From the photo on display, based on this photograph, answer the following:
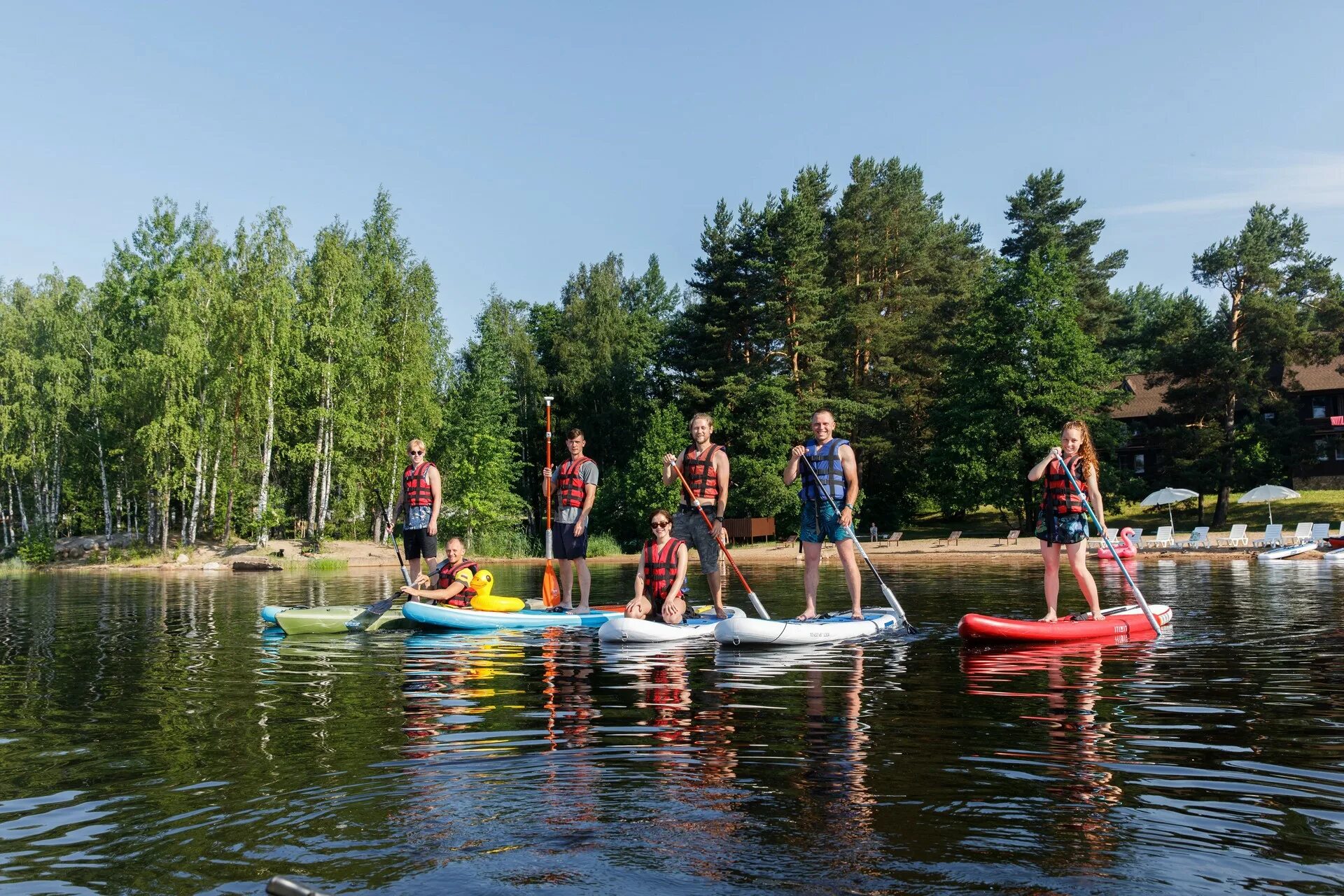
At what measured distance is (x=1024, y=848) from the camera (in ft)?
13.7

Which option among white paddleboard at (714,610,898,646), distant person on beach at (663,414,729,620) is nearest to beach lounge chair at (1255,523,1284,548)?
white paddleboard at (714,610,898,646)

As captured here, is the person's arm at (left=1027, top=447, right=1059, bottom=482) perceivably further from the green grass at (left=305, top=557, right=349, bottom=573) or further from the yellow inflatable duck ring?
the green grass at (left=305, top=557, right=349, bottom=573)

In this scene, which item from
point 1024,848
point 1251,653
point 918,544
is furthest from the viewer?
point 918,544

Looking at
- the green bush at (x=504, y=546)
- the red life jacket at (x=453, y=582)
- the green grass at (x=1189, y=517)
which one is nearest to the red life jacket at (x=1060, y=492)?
the red life jacket at (x=453, y=582)

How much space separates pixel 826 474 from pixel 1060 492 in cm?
230

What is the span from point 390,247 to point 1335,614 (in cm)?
4128

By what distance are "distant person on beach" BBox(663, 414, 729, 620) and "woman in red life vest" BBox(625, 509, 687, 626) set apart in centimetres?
32

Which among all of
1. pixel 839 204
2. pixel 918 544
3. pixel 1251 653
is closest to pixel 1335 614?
pixel 1251 653

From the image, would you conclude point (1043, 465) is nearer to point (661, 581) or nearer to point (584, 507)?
point (661, 581)

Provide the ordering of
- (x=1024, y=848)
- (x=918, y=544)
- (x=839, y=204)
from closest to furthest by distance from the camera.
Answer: (x=1024, y=848)
(x=918, y=544)
(x=839, y=204)

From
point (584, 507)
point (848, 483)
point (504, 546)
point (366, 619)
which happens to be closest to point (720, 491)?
point (848, 483)

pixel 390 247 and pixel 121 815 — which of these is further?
pixel 390 247

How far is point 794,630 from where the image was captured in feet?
34.7

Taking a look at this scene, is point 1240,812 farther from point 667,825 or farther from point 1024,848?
point 667,825
